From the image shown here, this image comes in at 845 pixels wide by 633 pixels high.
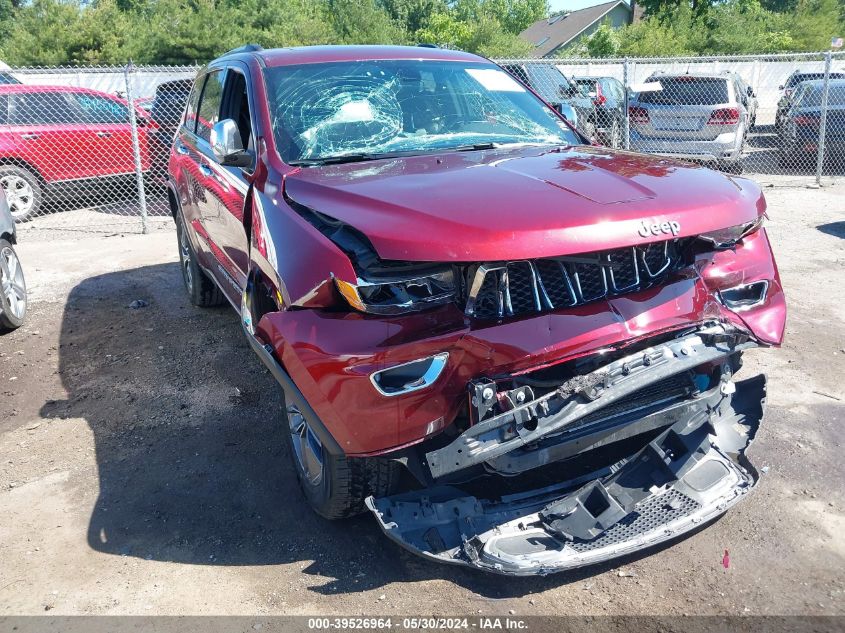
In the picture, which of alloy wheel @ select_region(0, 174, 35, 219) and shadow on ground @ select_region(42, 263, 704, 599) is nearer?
shadow on ground @ select_region(42, 263, 704, 599)

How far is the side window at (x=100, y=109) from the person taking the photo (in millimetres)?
11211

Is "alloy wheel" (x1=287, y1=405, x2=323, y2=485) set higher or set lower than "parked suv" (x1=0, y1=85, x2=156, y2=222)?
lower

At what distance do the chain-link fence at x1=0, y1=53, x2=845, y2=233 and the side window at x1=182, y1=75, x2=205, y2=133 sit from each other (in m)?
4.11

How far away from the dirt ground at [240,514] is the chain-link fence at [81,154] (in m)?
5.51

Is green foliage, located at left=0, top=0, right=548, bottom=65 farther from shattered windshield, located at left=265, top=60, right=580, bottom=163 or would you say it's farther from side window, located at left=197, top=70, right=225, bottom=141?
shattered windshield, located at left=265, top=60, right=580, bottom=163

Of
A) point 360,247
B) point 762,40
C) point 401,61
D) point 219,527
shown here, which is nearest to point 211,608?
point 219,527

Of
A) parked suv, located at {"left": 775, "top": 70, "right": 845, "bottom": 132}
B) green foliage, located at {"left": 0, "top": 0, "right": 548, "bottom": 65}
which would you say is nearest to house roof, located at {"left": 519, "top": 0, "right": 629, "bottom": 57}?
green foliage, located at {"left": 0, "top": 0, "right": 548, "bottom": 65}

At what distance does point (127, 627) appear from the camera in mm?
2768

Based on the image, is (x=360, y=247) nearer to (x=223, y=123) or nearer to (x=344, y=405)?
(x=344, y=405)

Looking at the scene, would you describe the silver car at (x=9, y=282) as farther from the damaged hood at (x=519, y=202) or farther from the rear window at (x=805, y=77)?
the rear window at (x=805, y=77)

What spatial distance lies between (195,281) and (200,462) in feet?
8.83

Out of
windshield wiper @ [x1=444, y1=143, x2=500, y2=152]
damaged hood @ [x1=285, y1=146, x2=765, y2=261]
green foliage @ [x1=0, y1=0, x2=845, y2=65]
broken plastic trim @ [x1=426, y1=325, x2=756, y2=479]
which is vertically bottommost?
broken plastic trim @ [x1=426, y1=325, x2=756, y2=479]

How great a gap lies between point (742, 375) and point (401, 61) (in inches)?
111

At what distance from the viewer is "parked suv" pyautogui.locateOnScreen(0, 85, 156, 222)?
1044 cm
